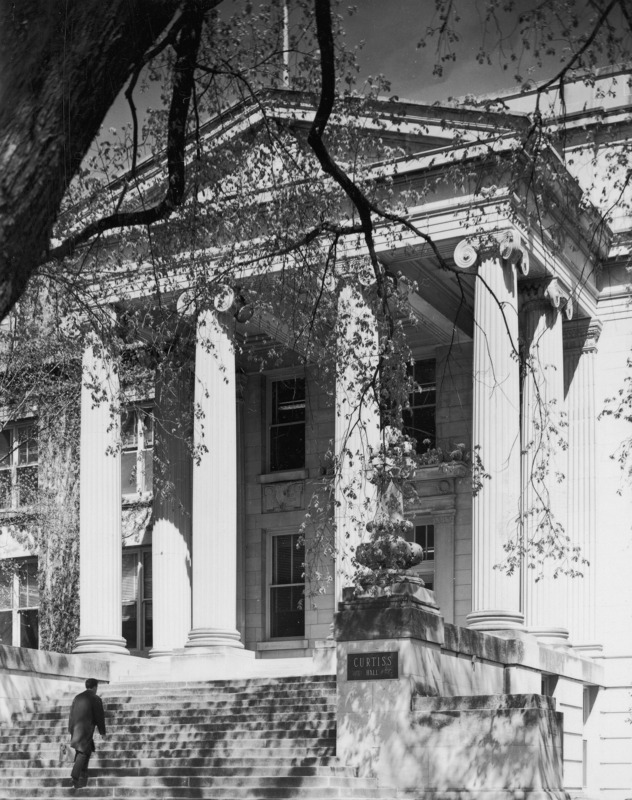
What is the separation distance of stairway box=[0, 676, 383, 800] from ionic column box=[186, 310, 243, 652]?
2.00 metres

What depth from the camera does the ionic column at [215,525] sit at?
84.8 feet

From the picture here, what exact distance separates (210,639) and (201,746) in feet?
19.4

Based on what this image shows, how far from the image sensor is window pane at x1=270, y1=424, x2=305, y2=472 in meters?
33.6

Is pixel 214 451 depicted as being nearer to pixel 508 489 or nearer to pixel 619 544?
pixel 508 489

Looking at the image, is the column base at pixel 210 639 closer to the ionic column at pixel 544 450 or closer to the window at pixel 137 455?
the ionic column at pixel 544 450

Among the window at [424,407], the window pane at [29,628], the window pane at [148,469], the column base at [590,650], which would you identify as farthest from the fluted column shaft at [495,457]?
the window pane at [29,628]

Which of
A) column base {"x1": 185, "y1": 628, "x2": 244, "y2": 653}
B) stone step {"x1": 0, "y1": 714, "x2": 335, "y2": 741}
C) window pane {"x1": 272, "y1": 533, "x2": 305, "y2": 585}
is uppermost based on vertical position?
window pane {"x1": 272, "y1": 533, "x2": 305, "y2": 585}

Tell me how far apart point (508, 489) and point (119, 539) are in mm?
8714

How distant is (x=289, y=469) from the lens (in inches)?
1320

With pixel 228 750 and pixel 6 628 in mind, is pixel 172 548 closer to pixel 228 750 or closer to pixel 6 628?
pixel 6 628

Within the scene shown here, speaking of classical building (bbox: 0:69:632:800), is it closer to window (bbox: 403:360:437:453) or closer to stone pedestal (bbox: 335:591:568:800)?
window (bbox: 403:360:437:453)

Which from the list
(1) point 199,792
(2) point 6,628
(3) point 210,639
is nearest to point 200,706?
(3) point 210,639

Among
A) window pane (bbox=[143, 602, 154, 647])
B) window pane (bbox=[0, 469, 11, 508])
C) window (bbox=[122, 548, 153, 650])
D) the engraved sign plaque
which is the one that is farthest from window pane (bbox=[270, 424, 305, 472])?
the engraved sign plaque

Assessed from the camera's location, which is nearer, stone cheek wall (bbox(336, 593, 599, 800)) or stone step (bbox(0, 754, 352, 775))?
stone cheek wall (bbox(336, 593, 599, 800))
